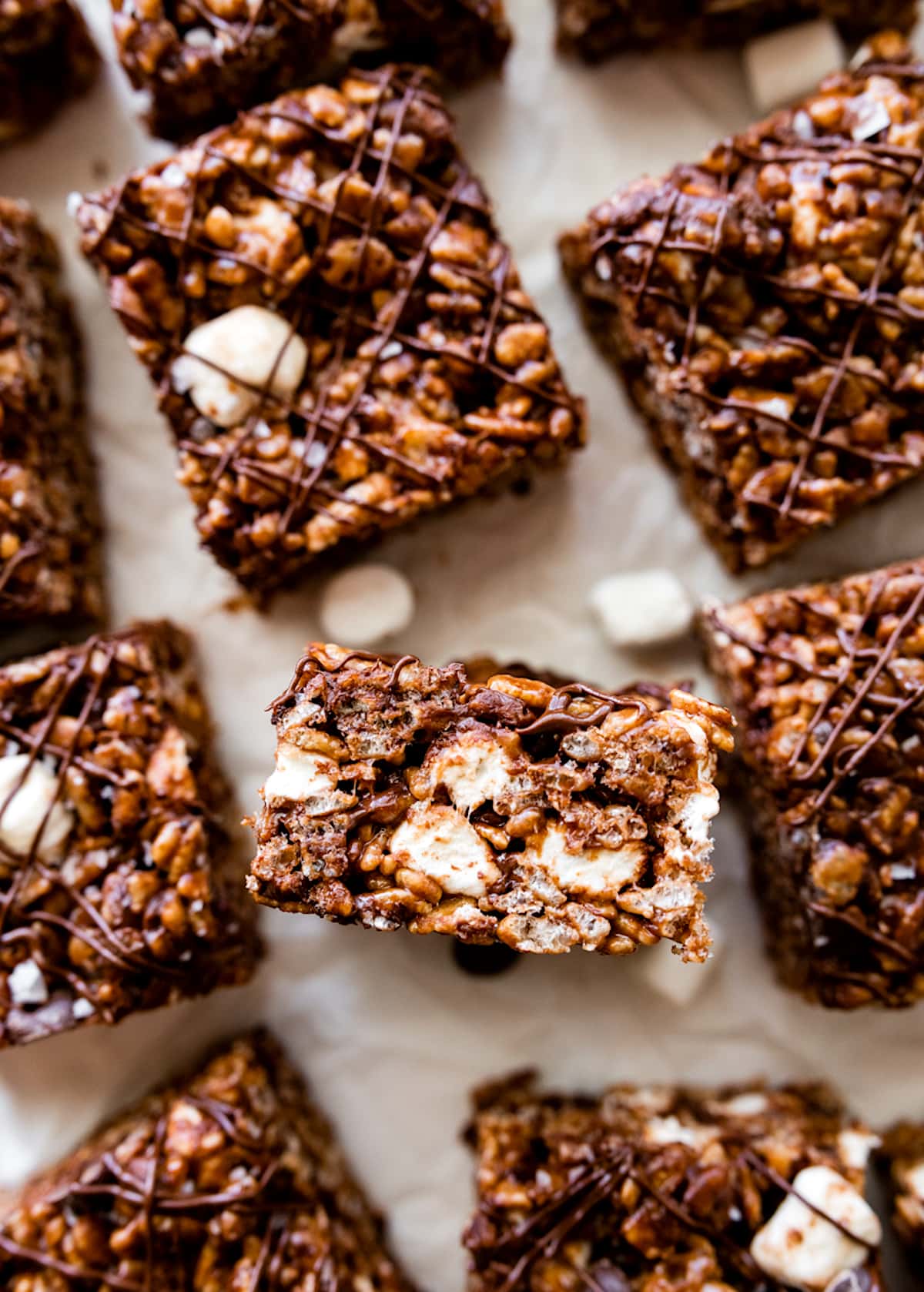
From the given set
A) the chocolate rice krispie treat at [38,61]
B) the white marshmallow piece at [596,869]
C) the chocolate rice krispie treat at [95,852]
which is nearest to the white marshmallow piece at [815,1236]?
the white marshmallow piece at [596,869]

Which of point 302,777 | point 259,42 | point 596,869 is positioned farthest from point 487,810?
point 259,42

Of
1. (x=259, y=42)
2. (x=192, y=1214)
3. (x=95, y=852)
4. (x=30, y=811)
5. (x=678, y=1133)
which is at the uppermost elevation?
(x=259, y=42)

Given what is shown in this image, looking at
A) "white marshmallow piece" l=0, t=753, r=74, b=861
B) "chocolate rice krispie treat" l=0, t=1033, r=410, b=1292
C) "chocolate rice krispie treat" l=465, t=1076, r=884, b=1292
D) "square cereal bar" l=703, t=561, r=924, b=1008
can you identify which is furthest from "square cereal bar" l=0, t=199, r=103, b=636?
"chocolate rice krispie treat" l=465, t=1076, r=884, b=1292

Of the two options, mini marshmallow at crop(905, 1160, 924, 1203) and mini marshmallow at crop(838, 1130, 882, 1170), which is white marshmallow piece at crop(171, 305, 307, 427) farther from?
mini marshmallow at crop(905, 1160, 924, 1203)

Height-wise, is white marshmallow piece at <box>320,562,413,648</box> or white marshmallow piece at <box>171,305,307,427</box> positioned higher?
white marshmallow piece at <box>171,305,307,427</box>

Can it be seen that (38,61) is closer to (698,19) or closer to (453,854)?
(698,19)
